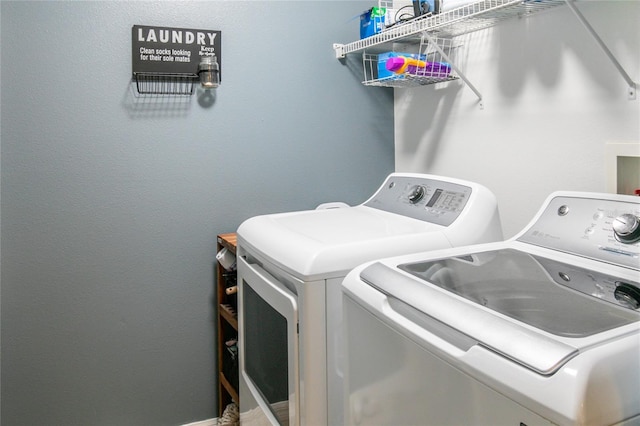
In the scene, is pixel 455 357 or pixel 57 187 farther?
pixel 57 187

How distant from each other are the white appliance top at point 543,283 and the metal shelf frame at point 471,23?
0.45 meters

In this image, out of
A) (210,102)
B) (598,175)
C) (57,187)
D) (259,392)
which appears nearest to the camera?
(598,175)

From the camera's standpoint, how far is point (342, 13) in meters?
2.26

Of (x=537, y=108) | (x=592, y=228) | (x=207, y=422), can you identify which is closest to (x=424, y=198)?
(x=537, y=108)

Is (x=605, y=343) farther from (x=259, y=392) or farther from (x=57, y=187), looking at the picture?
(x=57, y=187)

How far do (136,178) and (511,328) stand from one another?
5.37ft

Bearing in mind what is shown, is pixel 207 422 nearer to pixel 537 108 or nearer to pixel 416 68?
pixel 416 68

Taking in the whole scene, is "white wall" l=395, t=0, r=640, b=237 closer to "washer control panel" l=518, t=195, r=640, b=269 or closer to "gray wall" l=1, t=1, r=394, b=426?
"washer control panel" l=518, t=195, r=640, b=269

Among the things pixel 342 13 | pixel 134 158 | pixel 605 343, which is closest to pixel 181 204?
pixel 134 158

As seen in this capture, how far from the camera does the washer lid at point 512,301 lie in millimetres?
714

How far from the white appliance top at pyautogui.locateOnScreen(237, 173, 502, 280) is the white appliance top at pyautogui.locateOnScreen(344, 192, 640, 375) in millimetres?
155

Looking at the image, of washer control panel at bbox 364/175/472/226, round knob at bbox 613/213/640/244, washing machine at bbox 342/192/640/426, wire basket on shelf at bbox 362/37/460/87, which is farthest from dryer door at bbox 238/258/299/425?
wire basket on shelf at bbox 362/37/460/87

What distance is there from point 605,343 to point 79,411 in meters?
1.97

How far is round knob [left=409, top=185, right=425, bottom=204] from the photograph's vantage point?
1699mm
